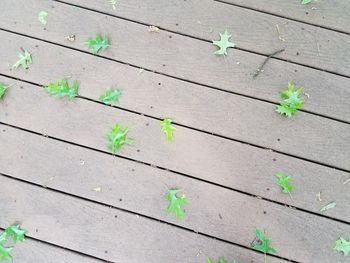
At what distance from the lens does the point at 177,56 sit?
2074mm

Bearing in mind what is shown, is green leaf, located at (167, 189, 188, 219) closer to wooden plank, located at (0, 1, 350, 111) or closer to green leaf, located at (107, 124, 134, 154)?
green leaf, located at (107, 124, 134, 154)

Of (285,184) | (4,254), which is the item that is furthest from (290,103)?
(4,254)

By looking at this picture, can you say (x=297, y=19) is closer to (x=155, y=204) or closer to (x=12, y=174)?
(x=155, y=204)

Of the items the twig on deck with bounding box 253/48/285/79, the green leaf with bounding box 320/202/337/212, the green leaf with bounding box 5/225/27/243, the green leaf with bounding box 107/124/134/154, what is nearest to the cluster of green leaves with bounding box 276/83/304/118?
the twig on deck with bounding box 253/48/285/79

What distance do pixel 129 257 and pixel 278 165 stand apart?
882 millimetres

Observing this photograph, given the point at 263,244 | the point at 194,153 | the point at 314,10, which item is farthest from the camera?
the point at 314,10

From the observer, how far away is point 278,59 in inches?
81.4

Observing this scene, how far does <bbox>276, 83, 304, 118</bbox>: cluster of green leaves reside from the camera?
1.99 m

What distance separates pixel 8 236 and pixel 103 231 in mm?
480

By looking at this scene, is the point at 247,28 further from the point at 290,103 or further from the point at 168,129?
the point at 168,129

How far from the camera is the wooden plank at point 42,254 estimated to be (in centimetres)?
193

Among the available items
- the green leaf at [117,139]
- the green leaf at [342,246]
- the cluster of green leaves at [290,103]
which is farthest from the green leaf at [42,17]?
the green leaf at [342,246]

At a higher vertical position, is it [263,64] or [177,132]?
[263,64]

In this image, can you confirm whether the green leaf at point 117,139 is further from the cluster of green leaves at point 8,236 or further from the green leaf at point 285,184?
the green leaf at point 285,184
